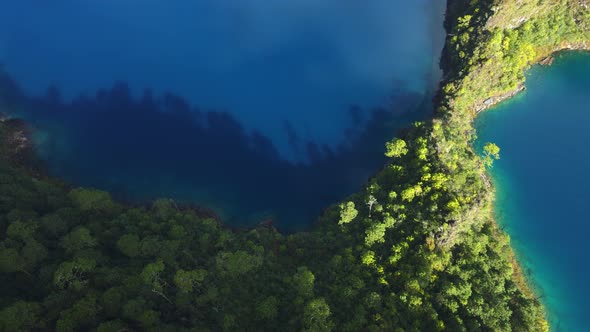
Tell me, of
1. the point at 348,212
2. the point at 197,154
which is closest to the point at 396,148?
the point at 348,212

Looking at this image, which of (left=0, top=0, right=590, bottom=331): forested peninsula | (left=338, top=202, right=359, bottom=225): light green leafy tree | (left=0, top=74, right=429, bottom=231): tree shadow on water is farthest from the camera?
(left=0, top=74, right=429, bottom=231): tree shadow on water

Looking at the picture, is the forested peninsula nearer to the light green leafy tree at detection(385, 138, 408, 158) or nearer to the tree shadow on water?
the light green leafy tree at detection(385, 138, 408, 158)

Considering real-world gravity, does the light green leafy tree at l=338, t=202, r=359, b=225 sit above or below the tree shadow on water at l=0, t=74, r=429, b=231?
below

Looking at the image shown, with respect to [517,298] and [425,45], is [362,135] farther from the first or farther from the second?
[517,298]

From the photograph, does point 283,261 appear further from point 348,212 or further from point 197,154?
point 197,154

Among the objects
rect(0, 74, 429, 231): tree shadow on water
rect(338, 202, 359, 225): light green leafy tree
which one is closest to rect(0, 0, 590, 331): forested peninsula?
rect(338, 202, 359, 225): light green leafy tree
